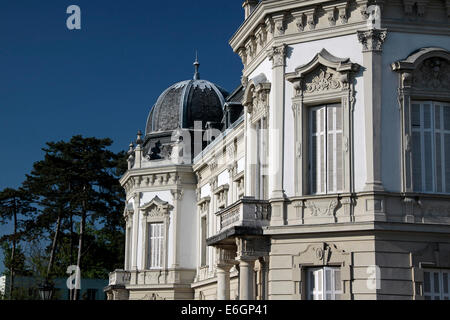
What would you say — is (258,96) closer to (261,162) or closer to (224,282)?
(261,162)

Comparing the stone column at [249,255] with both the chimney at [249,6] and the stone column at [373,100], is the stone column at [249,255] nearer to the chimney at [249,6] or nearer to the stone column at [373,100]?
the stone column at [373,100]

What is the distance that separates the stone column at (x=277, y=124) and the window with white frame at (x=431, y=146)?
3.22m

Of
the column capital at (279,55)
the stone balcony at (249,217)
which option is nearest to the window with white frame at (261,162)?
the stone balcony at (249,217)

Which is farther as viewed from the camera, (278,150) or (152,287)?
(152,287)

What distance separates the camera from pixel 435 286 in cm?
1812

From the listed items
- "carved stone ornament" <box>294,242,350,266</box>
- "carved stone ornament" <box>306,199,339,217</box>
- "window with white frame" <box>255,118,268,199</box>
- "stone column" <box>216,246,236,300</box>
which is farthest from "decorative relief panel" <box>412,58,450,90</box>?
"stone column" <box>216,246,236,300</box>

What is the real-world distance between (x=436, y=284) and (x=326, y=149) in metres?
4.12

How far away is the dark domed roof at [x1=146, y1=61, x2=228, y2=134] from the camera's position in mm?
39406

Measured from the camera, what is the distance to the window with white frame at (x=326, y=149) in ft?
62.5

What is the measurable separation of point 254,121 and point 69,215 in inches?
1296

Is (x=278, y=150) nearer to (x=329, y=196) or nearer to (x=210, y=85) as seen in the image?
(x=329, y=196)

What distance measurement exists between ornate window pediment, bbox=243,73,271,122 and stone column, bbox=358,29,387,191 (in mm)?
2751
